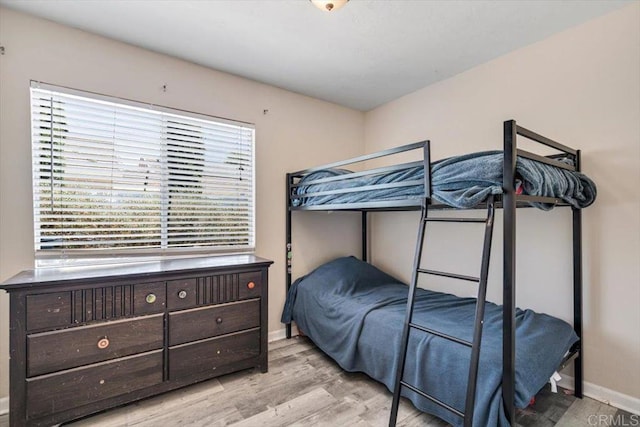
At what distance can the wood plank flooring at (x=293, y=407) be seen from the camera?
5.93 feet

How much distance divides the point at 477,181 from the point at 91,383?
243 cm

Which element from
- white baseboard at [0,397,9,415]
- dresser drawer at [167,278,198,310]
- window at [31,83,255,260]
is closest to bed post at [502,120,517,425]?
dresser drawer at [167,278,198,310]

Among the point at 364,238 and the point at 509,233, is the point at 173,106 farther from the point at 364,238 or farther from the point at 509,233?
the point at 509,233

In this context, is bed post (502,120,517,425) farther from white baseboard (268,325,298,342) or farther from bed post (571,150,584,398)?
white baseboard (268,325,298,342)

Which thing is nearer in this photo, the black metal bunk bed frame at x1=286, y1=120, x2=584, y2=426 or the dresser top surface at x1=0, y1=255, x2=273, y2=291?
the black metal bunk bed frame at x1=286, y1=120, x2=584, y2=426

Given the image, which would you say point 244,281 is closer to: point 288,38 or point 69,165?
point 69,165

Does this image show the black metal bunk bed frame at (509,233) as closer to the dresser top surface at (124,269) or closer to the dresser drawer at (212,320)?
the dresser top surface at (124,269)

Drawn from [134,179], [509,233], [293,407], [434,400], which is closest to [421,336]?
[434,400]

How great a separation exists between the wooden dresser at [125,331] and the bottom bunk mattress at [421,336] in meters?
0.58

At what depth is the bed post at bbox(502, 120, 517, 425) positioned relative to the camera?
142 cm

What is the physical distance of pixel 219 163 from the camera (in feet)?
9.00

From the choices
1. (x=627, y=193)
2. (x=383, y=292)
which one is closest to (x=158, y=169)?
(x=383, y=292)

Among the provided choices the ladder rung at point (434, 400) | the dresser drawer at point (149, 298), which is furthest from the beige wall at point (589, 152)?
the dresser drawer at point (149, 298)

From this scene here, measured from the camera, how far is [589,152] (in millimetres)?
2043
